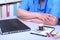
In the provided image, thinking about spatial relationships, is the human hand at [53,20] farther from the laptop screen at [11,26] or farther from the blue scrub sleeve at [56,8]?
the laptop screen at [11,26]

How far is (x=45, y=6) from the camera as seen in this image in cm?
171

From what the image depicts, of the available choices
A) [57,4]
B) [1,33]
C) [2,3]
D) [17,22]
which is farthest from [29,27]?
[2,3]

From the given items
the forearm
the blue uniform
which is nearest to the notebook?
the forearm

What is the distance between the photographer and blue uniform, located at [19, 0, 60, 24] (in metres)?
1.63

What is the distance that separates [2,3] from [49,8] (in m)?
0.72

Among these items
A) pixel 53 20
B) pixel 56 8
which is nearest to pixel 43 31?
pixel 53 20

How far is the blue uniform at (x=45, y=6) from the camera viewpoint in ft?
5.34

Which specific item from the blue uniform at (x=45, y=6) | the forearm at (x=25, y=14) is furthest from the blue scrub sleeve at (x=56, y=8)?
the forearm at (x=25, y=14)

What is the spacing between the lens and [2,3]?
2152 mm

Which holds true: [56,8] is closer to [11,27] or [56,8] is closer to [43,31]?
[43,31]

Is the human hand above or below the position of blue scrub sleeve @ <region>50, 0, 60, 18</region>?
below

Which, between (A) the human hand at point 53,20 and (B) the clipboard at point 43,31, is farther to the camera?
(A) the human hand at point 53,20

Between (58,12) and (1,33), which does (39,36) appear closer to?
(1,33)

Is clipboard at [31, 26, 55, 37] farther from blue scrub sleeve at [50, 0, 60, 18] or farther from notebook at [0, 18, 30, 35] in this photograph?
blue scrub sleeve at [50, 0, 60, 18]
